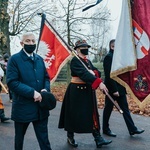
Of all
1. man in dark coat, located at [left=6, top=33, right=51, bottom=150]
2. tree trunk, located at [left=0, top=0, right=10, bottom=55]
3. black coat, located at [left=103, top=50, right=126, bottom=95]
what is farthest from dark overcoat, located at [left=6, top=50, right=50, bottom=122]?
tree trunk, located at [left=0, top=0, right=10, bottom=55]

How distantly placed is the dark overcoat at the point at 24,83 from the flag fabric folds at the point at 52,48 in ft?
5.00

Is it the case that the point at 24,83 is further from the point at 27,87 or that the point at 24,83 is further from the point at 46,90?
the point at 46,90

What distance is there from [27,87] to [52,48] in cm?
212

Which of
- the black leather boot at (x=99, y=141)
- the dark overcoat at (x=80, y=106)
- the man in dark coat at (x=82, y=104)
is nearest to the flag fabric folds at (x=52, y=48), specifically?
the man in dark coat at (x=82, y=104)

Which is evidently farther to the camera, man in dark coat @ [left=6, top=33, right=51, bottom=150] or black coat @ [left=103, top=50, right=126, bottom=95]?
black coat @ [left=103, top=50, right=126, bottom=95]

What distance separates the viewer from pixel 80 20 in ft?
59.9

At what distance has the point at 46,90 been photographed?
4398 millimetres

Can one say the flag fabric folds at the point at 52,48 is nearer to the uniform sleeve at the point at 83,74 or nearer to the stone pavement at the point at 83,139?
the uniform sleeve at the point at 83,74

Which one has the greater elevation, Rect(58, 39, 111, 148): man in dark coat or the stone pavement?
Rect(58, 39, 111, 148): man in dark coat

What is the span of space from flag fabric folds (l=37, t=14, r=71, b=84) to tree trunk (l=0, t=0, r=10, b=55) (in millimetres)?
13077

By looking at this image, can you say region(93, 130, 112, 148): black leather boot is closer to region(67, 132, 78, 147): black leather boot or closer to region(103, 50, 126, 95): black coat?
region(67, 132, 78, 147): black leather boot

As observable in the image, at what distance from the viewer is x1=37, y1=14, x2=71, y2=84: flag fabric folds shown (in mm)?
5899

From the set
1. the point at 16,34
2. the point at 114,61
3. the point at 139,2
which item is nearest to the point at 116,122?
the point at 114,61

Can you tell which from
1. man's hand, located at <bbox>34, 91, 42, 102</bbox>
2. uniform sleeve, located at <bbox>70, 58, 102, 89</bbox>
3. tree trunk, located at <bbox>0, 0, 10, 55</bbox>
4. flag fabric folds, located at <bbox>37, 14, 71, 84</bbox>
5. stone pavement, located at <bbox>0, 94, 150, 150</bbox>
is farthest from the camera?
tree trunk, located at <bbox>0, 0, 10, 55</bbox>
